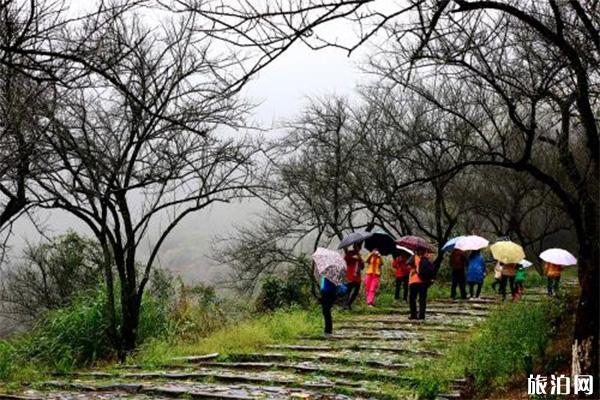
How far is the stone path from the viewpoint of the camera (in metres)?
9.61

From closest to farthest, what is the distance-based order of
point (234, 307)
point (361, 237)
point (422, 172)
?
1. point (361, 237)
2. point (234, 307)
3. point (422, 172)

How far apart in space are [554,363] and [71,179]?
374 inches

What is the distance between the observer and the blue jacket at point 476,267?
19844mm

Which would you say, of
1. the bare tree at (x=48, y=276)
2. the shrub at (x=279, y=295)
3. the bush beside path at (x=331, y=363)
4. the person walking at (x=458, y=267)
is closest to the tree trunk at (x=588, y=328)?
the bush beside path at (x=331, y=363)

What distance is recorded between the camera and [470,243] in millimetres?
19109

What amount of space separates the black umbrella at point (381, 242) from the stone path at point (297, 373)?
3899mm

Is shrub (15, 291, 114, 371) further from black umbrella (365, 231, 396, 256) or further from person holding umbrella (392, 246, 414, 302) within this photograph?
person holding umbrella (392, 246, 414, 302)

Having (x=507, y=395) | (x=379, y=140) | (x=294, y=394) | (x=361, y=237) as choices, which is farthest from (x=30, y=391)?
(x=379, y=140)

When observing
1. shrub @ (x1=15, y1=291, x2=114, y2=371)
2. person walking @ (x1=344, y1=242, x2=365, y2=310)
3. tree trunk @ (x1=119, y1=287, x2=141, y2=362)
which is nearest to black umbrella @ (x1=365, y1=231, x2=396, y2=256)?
person walking @ (x1=344, y1=242, x2=365, y2=310)

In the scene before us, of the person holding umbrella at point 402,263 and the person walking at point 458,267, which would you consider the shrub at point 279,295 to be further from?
the person walking at point 458,267

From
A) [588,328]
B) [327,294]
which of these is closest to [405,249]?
[327,294]

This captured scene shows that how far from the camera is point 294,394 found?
9.38 meters

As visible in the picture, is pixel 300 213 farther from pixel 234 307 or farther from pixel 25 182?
pixel 25 182

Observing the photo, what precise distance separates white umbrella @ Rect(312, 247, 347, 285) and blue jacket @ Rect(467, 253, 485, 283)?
22.8 ft
